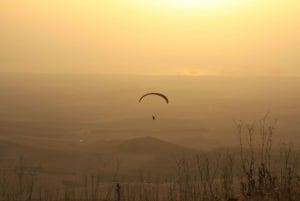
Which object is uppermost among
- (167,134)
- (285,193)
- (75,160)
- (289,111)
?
(289,111)

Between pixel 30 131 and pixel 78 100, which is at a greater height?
pixel 78 100

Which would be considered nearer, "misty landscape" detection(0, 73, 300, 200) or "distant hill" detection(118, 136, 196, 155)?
"misty landscape" detection(0, 73, 300, 200)

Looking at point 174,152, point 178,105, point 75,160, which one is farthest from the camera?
point 178,105

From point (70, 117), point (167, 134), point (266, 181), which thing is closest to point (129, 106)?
point (70, 117)

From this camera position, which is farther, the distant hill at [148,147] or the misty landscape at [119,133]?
the distant hill at [148,147]

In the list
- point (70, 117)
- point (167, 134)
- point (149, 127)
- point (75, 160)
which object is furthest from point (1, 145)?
point (70, 117)

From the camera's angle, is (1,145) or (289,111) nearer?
(1,145)

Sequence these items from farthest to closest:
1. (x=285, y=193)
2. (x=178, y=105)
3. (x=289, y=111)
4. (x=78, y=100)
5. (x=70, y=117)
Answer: (x=78, y=100), (x=178, y=105), (x=70, y=117), (x=289, y=111), (x=285, y=193)

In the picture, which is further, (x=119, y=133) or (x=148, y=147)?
(x=119, y=133)

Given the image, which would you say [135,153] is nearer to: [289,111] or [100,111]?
[289,111]
